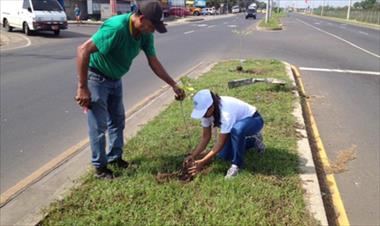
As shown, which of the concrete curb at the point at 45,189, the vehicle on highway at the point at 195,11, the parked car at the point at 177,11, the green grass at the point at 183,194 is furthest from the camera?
the vehicle on highway at the point at 195,11

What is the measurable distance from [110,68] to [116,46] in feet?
0.90

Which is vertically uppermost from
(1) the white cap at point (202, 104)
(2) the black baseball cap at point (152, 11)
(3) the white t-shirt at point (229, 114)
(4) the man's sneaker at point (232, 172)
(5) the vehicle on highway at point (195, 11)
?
(2) the black baseball cap at point (152, 11)

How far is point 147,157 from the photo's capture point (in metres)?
4.77

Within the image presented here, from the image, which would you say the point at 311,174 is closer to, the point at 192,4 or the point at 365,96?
the point at 365,96

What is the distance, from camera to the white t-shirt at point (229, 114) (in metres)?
4.05

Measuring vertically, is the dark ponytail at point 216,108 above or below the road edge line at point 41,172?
above

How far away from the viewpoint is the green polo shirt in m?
3.61

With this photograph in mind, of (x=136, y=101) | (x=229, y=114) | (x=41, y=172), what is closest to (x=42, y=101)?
(x=136, y=101)

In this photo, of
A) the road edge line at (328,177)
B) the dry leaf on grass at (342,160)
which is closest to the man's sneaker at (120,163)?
the road edge line at (328,177)

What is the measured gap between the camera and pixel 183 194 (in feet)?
12.8

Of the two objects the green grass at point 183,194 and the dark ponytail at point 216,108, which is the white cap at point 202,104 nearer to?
the dark ponytail at point 216,108

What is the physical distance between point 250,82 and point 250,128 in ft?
14.8

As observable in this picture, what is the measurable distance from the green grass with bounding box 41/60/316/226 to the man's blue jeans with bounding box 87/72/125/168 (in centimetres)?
23

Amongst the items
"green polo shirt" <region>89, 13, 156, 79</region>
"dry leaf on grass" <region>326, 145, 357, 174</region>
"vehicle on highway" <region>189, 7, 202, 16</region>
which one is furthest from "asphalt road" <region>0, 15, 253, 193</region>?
"vehicle on highway" <region>189, 7, 202, 16</region>
